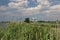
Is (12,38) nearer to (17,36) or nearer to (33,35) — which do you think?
(17,36)

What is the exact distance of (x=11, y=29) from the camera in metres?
11.1

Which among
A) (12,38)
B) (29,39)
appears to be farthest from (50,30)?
(12,38)

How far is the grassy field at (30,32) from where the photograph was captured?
9813mm

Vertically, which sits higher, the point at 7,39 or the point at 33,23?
the point at 33,23

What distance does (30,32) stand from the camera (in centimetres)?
1011

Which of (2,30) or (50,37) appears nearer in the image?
(50,37)

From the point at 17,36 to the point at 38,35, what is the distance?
110 centimetres

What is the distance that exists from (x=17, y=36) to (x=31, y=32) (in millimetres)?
852

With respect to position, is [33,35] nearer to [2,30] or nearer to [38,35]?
[38,35]

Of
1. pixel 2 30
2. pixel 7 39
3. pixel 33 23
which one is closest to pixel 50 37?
pixel 33 23

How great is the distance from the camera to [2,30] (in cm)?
1151

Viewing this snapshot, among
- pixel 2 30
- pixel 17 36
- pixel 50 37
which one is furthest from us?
pixel 2 30

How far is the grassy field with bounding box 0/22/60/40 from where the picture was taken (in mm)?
9813

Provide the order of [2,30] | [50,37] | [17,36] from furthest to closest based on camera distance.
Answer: [2,30]
[17,36]
[50,37]
